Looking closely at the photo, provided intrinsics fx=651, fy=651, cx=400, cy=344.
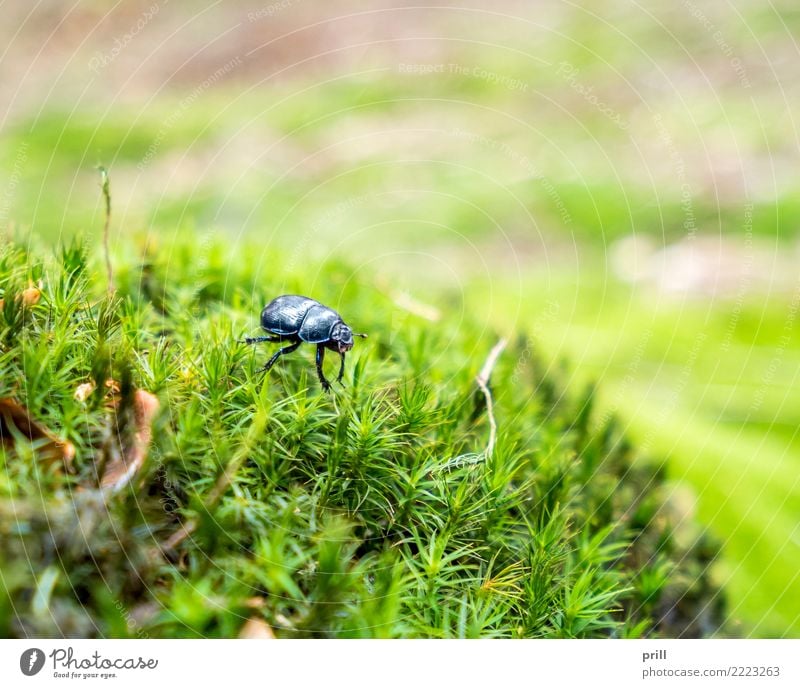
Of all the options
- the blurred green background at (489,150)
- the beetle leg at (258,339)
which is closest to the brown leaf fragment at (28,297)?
the beetle leg at (258,339)

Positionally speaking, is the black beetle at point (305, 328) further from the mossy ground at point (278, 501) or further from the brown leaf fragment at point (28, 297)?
the brown leaf fragment at point (28, 297)

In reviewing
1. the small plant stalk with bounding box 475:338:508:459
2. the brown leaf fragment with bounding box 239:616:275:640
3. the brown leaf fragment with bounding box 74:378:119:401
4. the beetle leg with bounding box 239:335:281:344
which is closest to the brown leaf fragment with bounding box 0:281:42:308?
the brown leaf fragment with bounding box 74:378:119:401

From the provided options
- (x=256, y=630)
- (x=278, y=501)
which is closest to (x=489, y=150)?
(x=278, y=501)

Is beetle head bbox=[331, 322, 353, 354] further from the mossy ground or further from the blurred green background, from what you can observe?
the blurred green background

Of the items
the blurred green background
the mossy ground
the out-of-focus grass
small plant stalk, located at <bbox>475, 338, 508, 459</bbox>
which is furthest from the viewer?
the blurred green background
